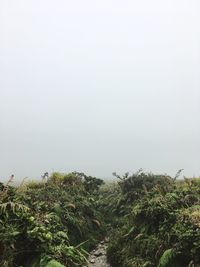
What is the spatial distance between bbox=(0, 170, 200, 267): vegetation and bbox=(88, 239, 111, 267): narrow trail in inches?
8.4

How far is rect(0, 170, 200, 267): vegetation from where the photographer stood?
21.0ft

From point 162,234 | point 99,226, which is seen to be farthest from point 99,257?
point 162,234

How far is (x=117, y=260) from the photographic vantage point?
10.5 metres

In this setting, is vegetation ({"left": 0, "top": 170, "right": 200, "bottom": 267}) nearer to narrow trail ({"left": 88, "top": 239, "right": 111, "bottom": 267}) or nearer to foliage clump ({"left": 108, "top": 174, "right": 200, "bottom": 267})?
foliage clump ({"left": 108, "top": 174, "right": 200, "bottom": 267})

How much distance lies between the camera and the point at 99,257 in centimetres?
1134

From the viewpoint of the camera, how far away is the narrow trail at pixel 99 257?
10.7 meters

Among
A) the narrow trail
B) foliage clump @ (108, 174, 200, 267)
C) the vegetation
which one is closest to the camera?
the vegetation

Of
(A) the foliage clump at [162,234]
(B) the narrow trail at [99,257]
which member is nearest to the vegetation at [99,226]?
(A) the foliage clump at [162,234]

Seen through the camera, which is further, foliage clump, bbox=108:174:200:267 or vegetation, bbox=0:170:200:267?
foliage clump, bbox=108:174:200:267

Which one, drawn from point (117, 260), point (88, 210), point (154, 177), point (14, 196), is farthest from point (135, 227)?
point (154, 177)

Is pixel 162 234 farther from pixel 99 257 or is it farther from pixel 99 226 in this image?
pixel 99 226

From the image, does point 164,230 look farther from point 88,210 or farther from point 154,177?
point 154,177

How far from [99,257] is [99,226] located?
101 inches

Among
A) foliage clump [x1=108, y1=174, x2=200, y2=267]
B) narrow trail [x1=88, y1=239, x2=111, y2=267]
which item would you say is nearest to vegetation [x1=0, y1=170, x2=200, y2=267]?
foliage clump [x1=108, y1=174, x2=200, y2=267]
